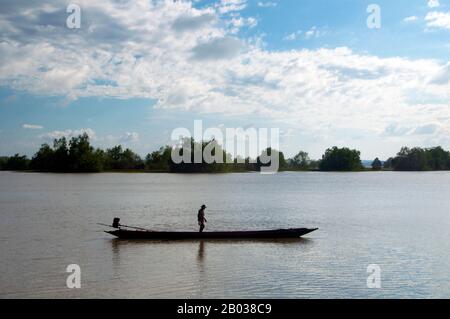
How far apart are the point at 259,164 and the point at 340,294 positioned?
524ft

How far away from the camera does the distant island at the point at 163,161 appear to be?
135375 mm

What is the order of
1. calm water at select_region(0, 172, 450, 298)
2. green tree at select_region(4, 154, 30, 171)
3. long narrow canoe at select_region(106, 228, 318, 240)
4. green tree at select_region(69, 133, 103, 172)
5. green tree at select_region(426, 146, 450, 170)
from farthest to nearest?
green tree at select_region(426, 146, 450, 170), green tree at select_region(4, 154, 30, 171), green tree at select_region(69, 133, 103, 172), long narrow canoe at select_region(106, 228, 318, 240), calm water at select_region(0, 172, 450, 298)

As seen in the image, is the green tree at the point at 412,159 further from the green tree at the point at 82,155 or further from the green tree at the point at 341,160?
the green tree at the point at 82,155

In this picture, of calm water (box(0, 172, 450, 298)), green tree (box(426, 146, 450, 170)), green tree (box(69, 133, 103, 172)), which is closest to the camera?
calm water (box(0, 172, 450, 298))

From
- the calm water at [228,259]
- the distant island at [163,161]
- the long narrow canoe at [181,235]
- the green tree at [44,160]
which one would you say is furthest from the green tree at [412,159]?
the long narrow canoe at [181,235]

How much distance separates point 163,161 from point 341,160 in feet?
211

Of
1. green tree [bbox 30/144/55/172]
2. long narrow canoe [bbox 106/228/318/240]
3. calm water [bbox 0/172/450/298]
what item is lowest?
calm water [bbox 0/172/450/298]

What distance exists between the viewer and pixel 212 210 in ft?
126

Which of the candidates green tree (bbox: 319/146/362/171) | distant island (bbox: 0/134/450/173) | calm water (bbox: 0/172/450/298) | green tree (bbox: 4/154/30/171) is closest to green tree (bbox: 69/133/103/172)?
distant island (bbox: 0/134/450/173)

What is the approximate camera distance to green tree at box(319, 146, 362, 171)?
170375 millimetres

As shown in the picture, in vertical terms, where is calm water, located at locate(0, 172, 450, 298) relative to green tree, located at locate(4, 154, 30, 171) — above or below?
below

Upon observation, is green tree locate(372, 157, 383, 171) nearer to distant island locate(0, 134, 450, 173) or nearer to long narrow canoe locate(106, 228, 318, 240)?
distant island locate(0, 134, 450, 173)

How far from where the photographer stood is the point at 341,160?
568 feet
